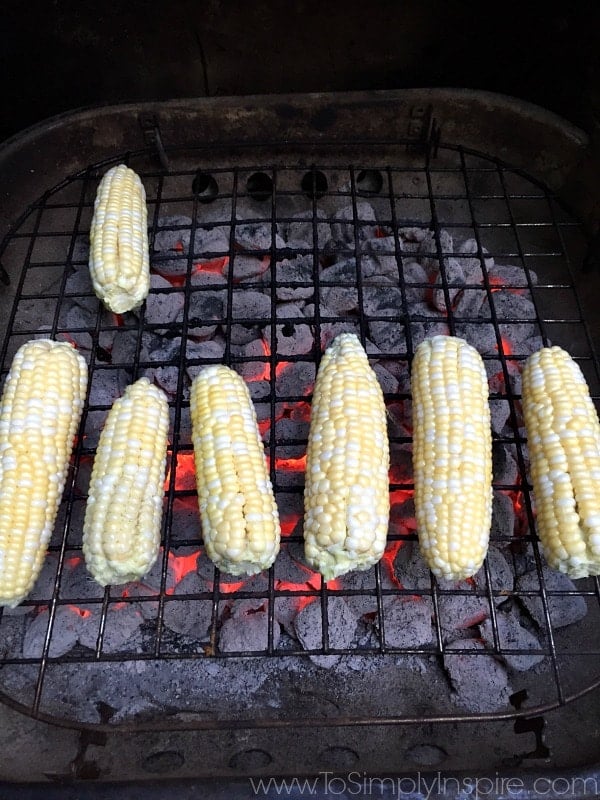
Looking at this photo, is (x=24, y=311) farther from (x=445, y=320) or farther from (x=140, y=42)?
(x=445, y=320)

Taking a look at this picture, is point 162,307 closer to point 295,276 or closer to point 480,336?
point 295,276

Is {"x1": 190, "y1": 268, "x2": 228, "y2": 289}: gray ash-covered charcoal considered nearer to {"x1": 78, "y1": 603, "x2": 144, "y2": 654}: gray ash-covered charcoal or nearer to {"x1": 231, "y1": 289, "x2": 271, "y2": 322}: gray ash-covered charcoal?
{"x1": 231, "y1": 289, "x2": 271, "y2": 322}: gray ash-covered charcoal

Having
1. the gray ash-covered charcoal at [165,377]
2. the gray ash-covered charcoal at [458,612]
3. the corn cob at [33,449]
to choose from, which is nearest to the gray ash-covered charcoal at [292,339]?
the gray ash-covered charcoal at [165,377]

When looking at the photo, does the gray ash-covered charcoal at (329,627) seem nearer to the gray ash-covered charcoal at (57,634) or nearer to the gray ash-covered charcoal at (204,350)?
the gray ash-covered charcoal at (57,634)

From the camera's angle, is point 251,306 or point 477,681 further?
point 251,306

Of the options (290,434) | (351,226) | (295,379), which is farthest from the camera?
(351,226)

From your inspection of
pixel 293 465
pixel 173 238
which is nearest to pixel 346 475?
pixel 293 465

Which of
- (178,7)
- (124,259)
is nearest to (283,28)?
(178,7)
